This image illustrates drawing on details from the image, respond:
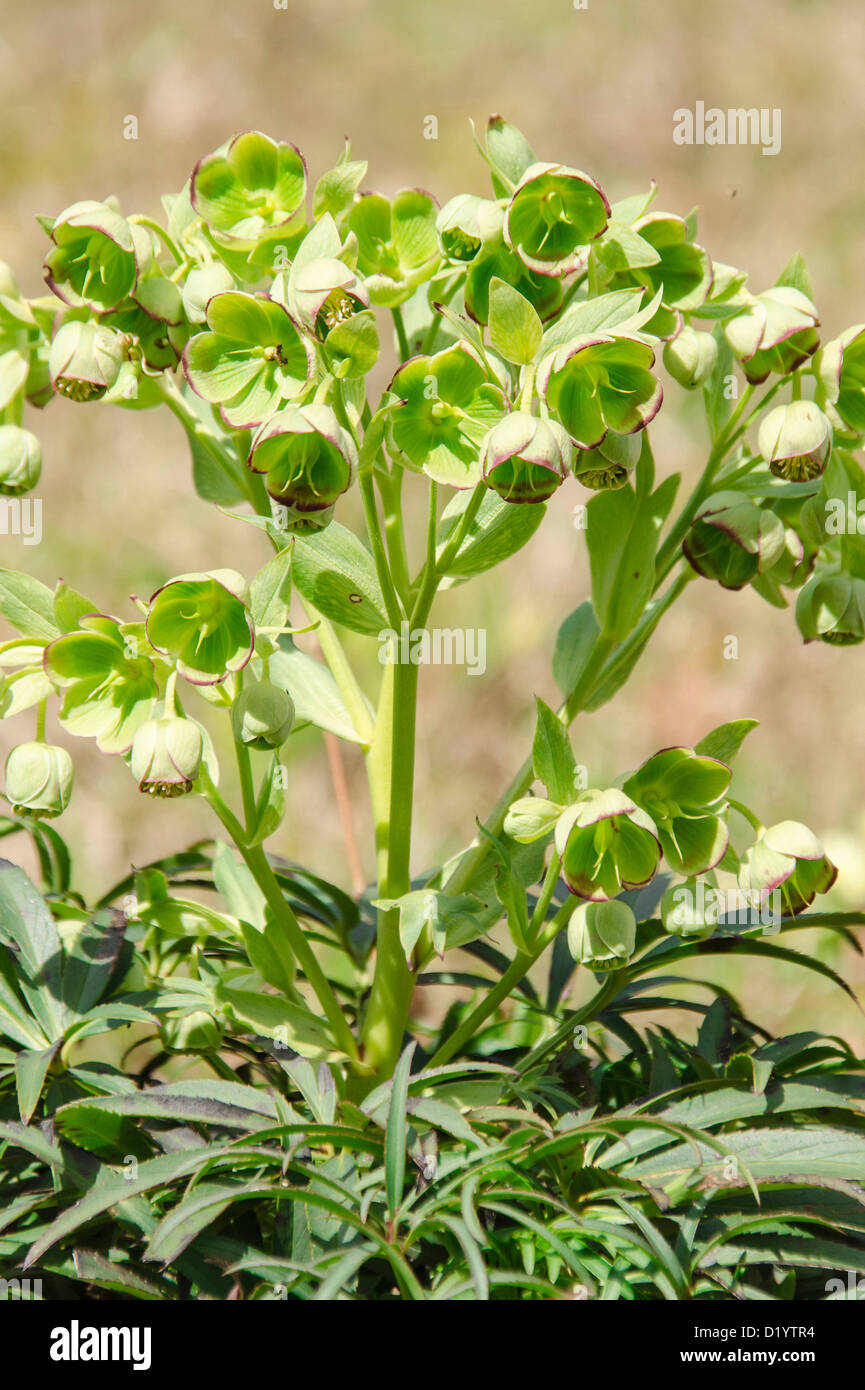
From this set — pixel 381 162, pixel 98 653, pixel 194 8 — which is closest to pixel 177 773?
pixel 98 653

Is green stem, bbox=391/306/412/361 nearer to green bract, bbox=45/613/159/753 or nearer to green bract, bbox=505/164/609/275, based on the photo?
green bract, bbox=505/164/609/275

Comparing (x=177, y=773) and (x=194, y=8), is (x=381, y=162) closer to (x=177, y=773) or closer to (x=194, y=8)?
(x=194, y=8)

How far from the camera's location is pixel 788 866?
1.92 feet

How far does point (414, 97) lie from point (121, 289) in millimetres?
2153

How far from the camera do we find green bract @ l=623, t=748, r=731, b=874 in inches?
22.9

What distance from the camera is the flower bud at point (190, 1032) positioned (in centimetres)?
65

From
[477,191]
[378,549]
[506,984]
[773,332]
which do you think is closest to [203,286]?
[378,549]

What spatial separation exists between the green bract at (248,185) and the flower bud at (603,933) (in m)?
0.35

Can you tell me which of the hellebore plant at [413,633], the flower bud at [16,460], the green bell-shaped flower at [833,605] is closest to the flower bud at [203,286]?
the hellebore plant at [413,633]

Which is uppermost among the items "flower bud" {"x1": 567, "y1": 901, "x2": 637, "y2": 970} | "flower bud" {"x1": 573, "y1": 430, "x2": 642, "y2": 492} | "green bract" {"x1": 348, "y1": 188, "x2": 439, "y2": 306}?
"green bract" {"x1": 348, "y1": 188, "x2": 439, "y2": 306}

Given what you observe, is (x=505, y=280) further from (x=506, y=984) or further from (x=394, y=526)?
(x=506, y=984)

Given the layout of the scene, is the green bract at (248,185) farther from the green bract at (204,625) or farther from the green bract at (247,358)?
the green bract at (204,625)

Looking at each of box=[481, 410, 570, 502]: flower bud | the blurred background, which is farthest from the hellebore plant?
the blurred background

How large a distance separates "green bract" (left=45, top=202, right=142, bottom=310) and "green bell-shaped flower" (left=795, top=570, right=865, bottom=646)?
14.2 inches
